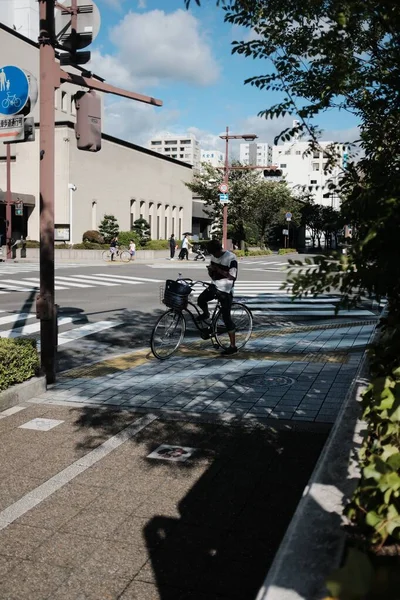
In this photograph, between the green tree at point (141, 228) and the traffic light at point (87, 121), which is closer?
the traffic light at point (87, 121)

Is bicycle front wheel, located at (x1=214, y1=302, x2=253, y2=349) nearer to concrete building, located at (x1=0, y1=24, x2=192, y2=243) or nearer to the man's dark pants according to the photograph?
the man's dark pants

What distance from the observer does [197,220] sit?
266 feet

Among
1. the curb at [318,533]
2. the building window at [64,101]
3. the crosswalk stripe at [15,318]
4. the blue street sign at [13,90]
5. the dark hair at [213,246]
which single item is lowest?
the crosswalk stripe at [15,318]

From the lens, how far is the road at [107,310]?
35.2 ft

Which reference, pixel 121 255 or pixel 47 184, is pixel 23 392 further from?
pixel 121 255

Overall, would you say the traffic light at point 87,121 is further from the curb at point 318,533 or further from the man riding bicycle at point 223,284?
the curb at point 318,533

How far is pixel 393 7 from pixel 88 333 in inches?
378

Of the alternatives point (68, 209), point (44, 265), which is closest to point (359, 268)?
point (44, 265)

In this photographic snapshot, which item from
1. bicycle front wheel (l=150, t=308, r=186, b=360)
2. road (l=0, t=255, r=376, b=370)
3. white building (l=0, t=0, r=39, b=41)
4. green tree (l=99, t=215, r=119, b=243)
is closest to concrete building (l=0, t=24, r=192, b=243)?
green tree (l=99, t=215, r=119, b=243)

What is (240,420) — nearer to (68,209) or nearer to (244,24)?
(244,24)

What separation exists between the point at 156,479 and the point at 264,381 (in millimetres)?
3163

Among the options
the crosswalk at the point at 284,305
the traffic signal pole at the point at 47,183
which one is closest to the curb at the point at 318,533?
the traffic signal pole at the point at 47,183

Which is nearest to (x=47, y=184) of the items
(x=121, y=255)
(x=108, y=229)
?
(x=121, y=255)

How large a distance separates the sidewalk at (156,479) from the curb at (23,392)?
4.5 inches
